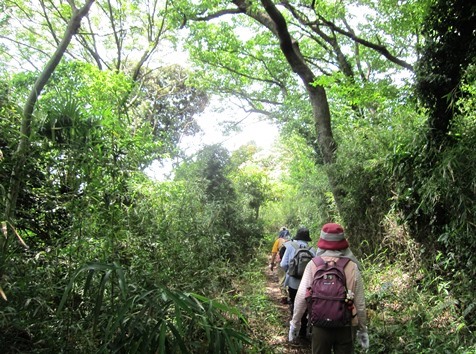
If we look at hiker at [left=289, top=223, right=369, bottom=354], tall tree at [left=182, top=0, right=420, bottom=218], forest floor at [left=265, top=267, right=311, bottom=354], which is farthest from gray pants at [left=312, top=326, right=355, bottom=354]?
tall tree at [left=182, top=0, right=420, bottom=218]

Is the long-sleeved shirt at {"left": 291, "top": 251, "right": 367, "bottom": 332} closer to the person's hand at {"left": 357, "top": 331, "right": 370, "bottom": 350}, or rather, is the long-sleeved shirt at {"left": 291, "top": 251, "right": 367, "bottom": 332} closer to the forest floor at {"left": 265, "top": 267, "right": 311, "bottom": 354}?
the person's hand at {"left": 357, "top": 331, "right": 370, "bottom": 350}

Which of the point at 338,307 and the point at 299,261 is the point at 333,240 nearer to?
the point at 338,307

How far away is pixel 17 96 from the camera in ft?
8.86

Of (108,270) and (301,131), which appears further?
(301,131)

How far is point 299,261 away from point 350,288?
1.89 metres

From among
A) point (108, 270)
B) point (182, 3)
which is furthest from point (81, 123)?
point (182, 3)

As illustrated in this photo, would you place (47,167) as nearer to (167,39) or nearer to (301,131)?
(301,131)

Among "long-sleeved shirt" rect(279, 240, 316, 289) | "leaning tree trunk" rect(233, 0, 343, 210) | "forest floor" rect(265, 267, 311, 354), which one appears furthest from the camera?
"leaning tree trunk" rect(233, 0, 343, 210)

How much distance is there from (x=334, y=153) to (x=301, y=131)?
210 inches

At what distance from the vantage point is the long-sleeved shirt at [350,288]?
9.96 ft

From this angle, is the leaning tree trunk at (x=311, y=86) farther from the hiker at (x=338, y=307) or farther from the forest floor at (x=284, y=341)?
the hiker at (x=338, y=307)

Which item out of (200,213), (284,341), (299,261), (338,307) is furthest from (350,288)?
(200,213)

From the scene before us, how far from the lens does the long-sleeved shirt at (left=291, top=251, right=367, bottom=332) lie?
3035 mm

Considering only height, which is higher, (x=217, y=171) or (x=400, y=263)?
(x=217, y=171)
